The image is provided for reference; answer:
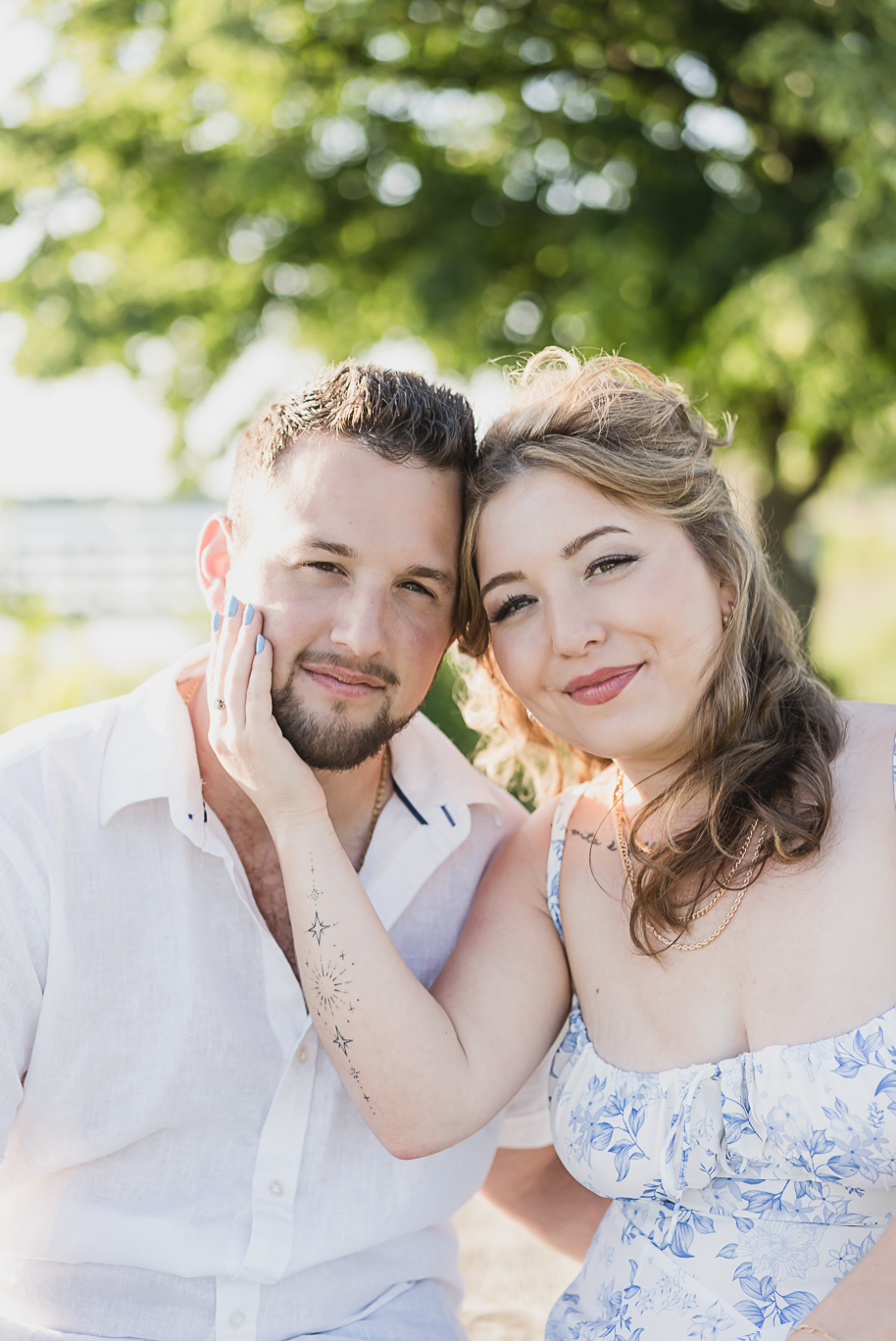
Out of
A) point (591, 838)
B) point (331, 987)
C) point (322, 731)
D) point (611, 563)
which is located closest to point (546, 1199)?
point (591, 838)

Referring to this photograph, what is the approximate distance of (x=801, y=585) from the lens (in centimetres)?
964

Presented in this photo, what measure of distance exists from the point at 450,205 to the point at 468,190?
177 mm

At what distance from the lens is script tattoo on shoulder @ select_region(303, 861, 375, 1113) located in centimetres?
220

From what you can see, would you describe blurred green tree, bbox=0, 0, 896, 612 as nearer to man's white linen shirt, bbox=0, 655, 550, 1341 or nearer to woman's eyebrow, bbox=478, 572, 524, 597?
woman's eyebrow, bbox=478, 572, 524, 597

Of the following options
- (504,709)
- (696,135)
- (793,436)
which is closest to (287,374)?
(696,135)

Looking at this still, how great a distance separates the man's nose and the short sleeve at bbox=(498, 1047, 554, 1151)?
1.19 metres

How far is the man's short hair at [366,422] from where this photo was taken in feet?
8.20

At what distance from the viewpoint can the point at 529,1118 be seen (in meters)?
2.90

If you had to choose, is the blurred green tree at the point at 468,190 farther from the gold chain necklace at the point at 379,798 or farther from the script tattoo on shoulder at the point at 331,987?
the script tattoo on shoulder at the point at 331,987

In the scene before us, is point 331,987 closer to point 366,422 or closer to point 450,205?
point 366,422

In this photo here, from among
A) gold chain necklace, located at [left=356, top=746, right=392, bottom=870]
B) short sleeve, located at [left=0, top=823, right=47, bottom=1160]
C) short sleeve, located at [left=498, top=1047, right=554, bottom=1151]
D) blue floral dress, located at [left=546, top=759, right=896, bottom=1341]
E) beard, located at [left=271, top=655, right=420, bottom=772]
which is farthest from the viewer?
short sleeve, located at [left=498, top=1047, right=554, bottom=1151]

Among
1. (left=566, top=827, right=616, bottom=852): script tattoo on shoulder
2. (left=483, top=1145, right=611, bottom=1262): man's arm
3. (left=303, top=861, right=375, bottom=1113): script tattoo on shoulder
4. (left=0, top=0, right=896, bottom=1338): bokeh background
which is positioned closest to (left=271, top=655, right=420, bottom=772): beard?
(left=303, top=861, right=375, bottom=1113): script tattoo on shoulder

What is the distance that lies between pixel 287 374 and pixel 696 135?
3.70 metres

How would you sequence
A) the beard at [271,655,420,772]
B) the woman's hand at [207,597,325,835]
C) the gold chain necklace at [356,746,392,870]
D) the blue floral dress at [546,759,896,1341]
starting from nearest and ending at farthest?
the blue floral dress at [546,759,896,1341] → the woman's hand at [207,597,325,835] → the beard at [271,655,420,772] → the gold chain necklace at [356,746,392,870]
